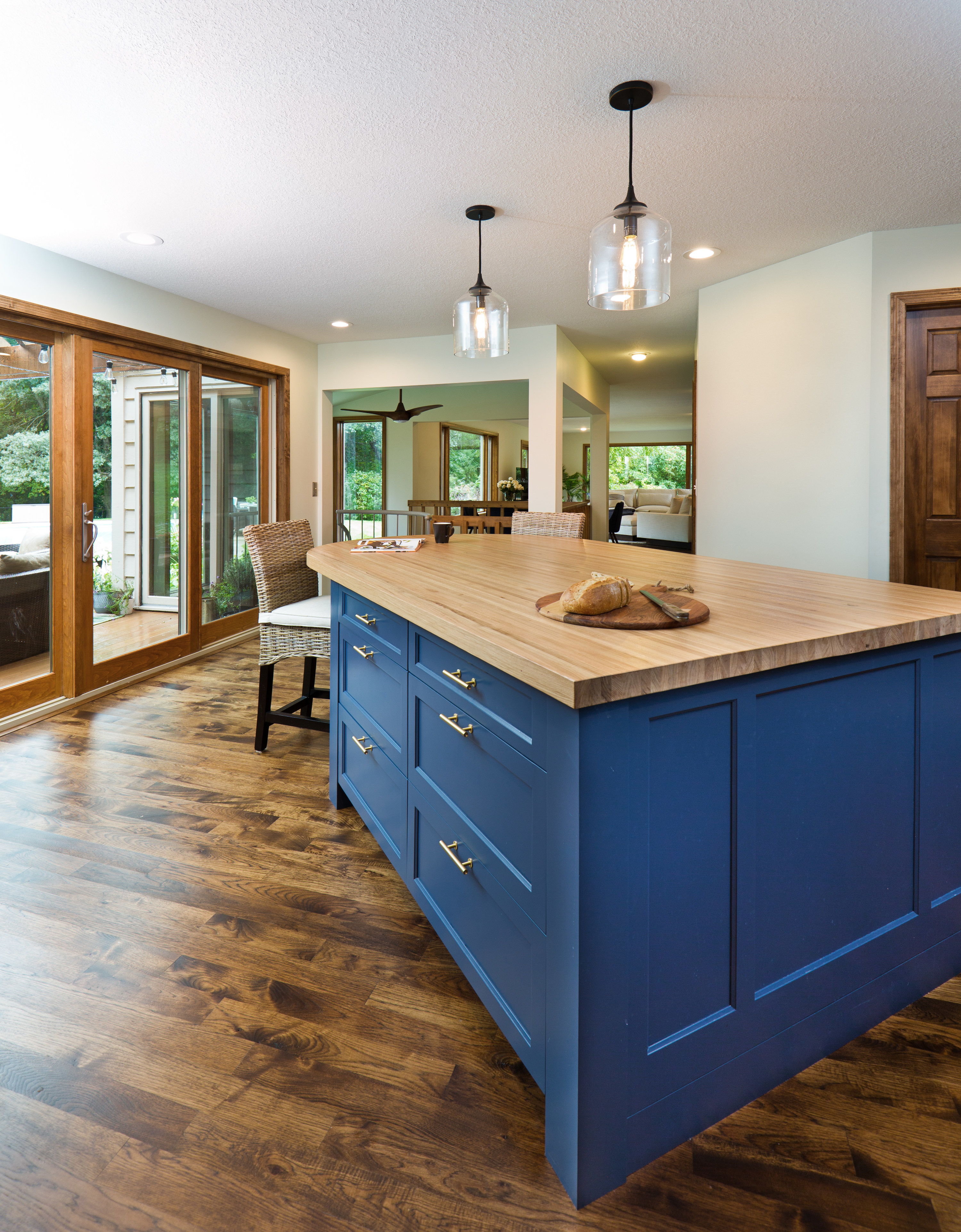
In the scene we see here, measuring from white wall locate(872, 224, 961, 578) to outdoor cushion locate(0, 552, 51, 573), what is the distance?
4.47 metres

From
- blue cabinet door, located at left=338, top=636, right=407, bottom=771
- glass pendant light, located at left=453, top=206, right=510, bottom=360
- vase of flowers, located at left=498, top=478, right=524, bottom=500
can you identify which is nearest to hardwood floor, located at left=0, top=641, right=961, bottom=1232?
blue cabinet door, located at left=338, top=636, right=407, bottom=771

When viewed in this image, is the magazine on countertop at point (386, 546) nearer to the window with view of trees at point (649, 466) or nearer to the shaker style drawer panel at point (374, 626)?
the shaker style drawer panel at point (374, 626)

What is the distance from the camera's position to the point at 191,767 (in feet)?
9.59

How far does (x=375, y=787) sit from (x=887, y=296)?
3.53m

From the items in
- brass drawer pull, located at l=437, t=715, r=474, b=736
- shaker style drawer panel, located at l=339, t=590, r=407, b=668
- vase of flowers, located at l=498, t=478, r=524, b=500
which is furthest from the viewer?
vase of flowers, located at l=498, t=478, r=524, b=500

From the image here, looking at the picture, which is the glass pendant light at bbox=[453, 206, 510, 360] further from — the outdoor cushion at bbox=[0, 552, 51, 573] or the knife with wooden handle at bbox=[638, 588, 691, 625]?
the outdoor cushion at bbox=[0, 552, 51, 573]

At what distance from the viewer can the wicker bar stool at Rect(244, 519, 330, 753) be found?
2.87m

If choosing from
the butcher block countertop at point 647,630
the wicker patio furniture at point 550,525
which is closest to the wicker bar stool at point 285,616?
the butcher block countertop at point 647,630

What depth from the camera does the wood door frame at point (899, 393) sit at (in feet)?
11.5

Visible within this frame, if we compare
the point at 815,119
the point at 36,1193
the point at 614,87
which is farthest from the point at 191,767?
the point at 815,119

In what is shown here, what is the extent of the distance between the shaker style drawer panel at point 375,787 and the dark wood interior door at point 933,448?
309 cm

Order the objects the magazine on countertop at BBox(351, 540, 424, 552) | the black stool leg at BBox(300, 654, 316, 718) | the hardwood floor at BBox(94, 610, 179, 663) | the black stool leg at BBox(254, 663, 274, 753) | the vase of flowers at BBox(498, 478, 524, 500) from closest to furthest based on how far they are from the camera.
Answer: the magazine on countertop at BBox(351, 540, 424, 552)
the black stool leg at BBox(254, 663, 274, 753)
the black stool leg at BBox(300, 654, 316, 718)
the hardwood floor at BBox(94, 610, 179, 663)
the vase of flowers at BBox(498, 478, 524, 500)

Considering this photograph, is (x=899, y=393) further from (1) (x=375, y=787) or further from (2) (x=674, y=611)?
(1) (x=375, y=787)

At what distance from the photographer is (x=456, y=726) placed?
4.67ft
